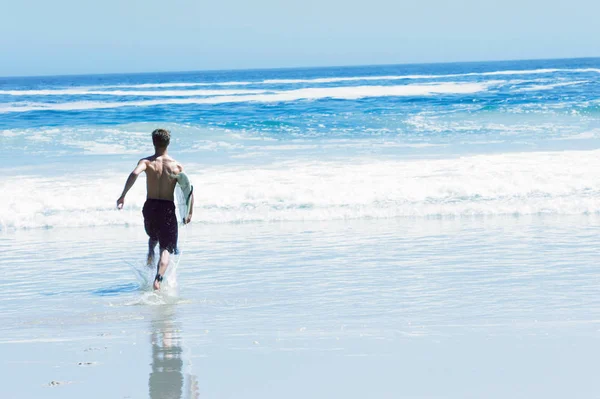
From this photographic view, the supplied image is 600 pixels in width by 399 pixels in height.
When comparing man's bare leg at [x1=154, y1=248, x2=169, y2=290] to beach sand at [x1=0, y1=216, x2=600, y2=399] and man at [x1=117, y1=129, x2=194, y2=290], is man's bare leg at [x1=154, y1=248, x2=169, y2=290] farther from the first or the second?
beach sand at [x1=0, y1=216, x2=600, y2=399]

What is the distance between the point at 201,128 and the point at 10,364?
58.7 feet

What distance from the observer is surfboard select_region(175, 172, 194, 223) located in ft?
22.6

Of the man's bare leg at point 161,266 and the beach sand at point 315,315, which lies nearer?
the beach sand at point 315,315

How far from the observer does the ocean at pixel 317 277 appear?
4367 millimetres

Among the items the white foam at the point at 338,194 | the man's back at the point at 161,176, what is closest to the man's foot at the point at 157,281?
the man's back at the point at 161,176

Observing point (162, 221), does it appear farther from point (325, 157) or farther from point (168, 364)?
point (325, 157)

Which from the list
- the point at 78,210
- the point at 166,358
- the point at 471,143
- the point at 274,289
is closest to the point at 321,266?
the point at 274,289

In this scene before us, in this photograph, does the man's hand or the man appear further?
the man

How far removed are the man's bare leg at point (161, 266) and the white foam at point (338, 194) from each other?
3.40m

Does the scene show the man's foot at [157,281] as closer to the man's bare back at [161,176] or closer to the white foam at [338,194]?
the man's bare back at [161,176]

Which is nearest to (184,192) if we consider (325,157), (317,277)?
(317,277)

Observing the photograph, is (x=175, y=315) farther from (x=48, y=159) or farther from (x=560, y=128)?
(x=560, y=128)

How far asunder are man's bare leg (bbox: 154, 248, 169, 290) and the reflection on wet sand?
80 cm

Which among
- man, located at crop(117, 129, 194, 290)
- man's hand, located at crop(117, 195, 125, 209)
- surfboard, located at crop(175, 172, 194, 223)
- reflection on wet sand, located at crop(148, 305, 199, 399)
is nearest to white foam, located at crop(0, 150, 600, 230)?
surfboard, located at crop(175, 172, 194, 223)
